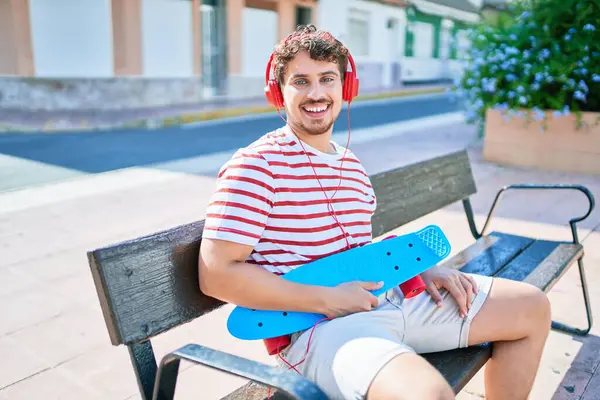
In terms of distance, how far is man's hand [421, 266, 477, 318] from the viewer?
2.11 m

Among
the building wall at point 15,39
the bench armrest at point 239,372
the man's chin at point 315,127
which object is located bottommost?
the bench armrest at point 239,372

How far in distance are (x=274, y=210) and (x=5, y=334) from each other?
2.07m

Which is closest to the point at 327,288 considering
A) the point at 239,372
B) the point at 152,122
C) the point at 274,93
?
the point at 239,372

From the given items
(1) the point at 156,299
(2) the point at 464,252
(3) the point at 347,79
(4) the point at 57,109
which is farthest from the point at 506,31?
(4) the point at 57,109

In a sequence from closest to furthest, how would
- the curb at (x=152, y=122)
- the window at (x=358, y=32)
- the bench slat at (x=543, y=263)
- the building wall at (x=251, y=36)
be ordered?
the bench slat at (x=543, y=263) → the curb at (x=152, y=122) → the building wall at (x=251, y=36) → the window at (x=358, y=32)

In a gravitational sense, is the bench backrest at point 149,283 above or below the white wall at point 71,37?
below

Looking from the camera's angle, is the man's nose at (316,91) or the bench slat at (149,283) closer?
the bench slat at (149,283)

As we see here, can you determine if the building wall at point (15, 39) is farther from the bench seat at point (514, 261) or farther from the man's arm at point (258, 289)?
the man's arm at point (258, 289)

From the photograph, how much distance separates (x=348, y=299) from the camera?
192 centimetres

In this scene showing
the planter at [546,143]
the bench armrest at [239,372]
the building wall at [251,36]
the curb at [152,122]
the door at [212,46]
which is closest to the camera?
the bench armrest at [239,372]

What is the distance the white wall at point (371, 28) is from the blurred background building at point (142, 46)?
0.25 ft

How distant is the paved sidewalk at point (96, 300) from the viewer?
285 centimetres

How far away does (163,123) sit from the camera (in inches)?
530

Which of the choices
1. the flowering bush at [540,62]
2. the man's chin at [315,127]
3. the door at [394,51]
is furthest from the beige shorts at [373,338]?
the door at [394,51]
